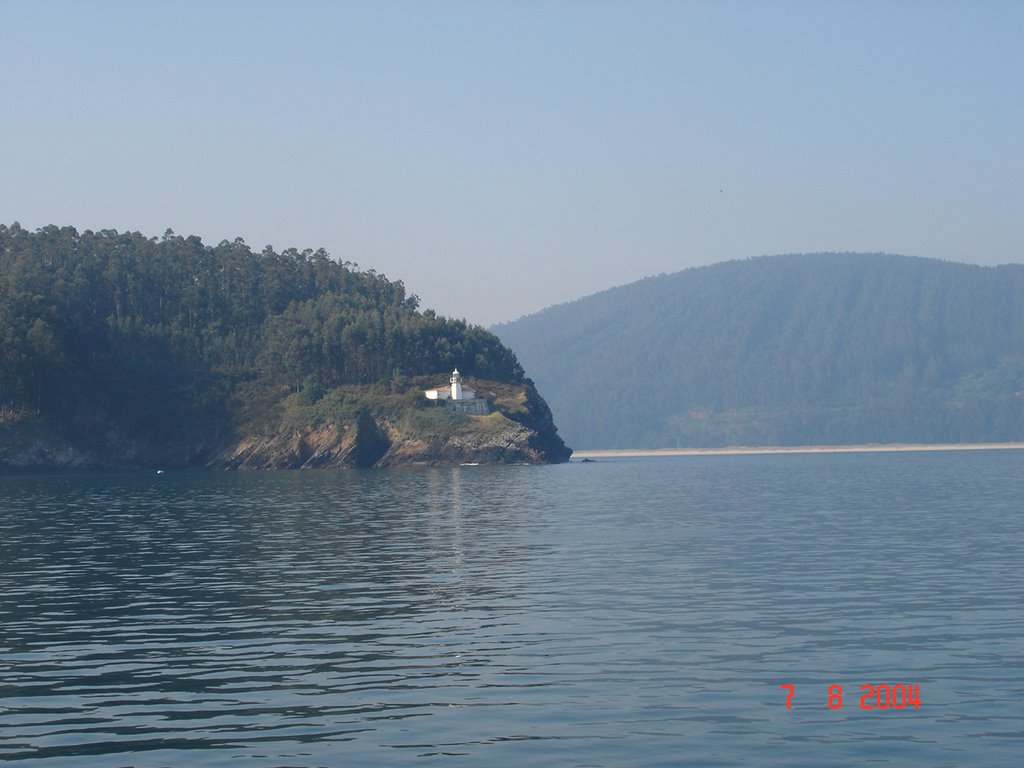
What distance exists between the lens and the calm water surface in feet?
71.5

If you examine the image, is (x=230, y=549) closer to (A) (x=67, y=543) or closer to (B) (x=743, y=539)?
(A) (x=67, y=543)

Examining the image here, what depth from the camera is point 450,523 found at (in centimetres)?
7094

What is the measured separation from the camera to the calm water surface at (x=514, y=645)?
71.5 ft

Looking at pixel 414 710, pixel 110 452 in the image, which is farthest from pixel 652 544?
pixel 110 452

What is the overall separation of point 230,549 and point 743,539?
2365 centimetres
